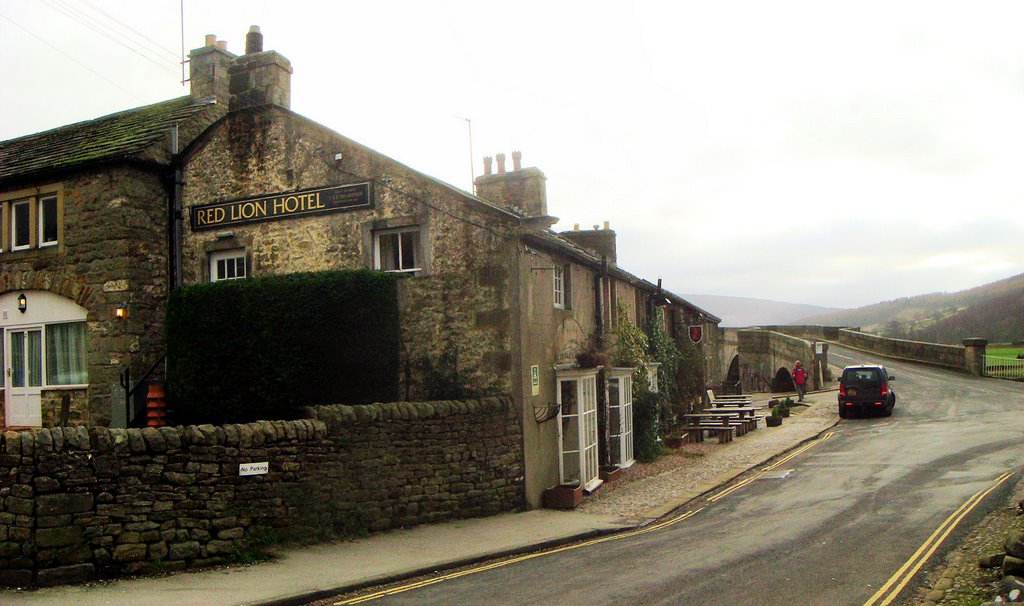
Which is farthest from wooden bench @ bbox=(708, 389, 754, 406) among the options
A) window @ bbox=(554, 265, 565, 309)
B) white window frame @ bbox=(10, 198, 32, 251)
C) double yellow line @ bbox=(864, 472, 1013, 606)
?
white window frame @ bbox=(10, 198, 32, 251)

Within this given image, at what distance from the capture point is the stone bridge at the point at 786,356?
3972 centimetres

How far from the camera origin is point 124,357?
53.6 feet

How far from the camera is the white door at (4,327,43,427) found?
1711 centimetres

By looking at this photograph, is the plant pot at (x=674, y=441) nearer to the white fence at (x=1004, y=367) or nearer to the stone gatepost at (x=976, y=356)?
the white fence at (x=1004, y=367)

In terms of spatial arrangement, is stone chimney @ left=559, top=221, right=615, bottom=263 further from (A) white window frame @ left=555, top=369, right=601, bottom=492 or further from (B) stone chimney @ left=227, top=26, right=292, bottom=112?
(B) stone chimney @ left=227, top=26, right=292, bottom=112

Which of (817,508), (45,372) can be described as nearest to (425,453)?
(817,508)

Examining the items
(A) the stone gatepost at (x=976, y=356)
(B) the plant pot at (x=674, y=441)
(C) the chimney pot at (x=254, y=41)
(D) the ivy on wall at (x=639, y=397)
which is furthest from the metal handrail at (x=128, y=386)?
(A) the stone gatepost at (x=976, y=356)

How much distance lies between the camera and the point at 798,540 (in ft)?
37.9

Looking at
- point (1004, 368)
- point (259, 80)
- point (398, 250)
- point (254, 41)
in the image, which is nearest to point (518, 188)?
point (398, 250)

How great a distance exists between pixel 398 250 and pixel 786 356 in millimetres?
33385

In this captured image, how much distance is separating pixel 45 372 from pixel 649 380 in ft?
46.4

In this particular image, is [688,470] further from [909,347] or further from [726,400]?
[909,347]

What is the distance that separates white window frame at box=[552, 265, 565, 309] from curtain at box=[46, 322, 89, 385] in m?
9.48

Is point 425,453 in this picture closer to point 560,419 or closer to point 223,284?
point 560,419
